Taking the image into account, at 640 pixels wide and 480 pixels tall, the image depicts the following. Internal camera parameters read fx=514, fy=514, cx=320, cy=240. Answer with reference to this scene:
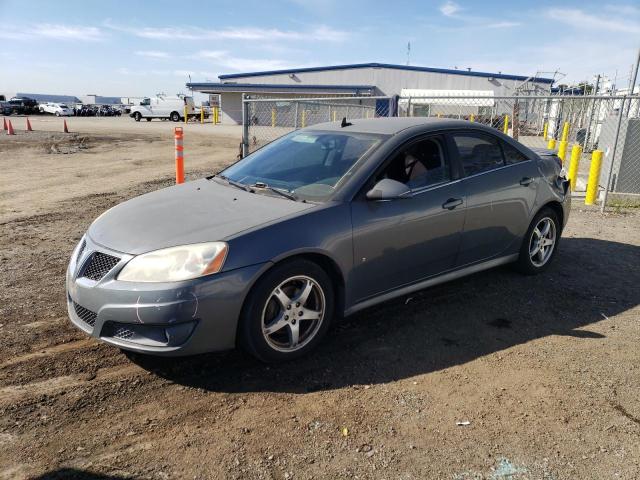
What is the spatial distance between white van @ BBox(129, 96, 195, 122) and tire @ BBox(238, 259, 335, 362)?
4607cm

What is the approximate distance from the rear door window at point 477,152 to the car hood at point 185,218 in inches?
65.5

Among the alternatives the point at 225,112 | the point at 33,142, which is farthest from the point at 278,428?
the point at 225,112

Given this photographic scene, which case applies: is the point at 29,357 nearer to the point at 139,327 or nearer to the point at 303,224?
the point at 139,327

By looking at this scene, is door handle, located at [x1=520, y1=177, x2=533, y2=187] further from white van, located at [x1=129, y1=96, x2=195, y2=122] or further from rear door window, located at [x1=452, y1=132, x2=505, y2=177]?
white van, located at [x1=129, y1=96, x2=195, y2=122]

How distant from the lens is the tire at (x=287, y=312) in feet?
10.6

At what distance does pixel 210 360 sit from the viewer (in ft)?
11.7

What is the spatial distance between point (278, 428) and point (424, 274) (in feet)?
6.16

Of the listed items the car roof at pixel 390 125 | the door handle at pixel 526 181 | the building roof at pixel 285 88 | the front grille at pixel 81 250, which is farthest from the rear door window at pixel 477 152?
the building roof at pixel 285 88

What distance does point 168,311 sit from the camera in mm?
2996

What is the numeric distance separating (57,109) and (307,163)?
55561mm

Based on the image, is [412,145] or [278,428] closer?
[278,428]

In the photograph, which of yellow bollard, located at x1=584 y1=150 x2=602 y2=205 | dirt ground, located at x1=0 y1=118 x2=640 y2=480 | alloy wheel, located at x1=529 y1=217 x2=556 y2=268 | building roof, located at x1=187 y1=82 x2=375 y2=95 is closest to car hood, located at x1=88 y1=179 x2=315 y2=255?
dirt ground, located at x1=0 y1=118 x2=640 y2=480

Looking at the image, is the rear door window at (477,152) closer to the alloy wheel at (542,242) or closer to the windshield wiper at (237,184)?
the alloy wheel at (542,242)

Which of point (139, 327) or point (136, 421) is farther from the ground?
point (139, 327)
